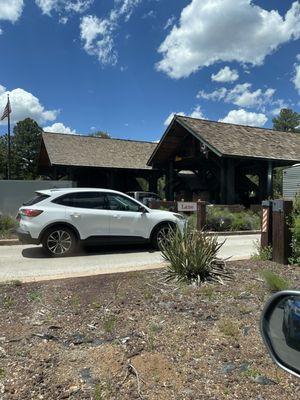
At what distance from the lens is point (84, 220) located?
34.7 ft

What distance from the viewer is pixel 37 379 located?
3.70 m

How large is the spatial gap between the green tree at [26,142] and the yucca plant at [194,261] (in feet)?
201

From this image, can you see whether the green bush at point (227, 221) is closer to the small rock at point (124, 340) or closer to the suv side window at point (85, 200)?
the suv side window at point (85, 200)

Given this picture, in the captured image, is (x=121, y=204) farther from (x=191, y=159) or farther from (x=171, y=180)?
(x=171, y=180)

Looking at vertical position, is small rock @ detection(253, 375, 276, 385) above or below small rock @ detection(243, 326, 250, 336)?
below

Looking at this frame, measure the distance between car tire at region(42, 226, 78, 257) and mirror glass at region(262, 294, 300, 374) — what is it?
871 cm

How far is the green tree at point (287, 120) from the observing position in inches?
3994

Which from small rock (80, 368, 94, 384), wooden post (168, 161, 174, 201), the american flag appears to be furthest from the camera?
the american flag

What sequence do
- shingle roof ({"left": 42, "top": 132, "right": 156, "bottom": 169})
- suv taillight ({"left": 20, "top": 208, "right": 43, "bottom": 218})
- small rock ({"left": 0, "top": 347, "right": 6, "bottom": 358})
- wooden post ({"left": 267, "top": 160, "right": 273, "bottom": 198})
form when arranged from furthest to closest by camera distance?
1. shingle roof ({"left": 42, "top": 132, "right": 156, "bottom": 169})
2. wooden post ({"left": 267, "top": 160, "right": 273, "bottom": 198})
3. suv taillight ({"left": 20, "top": 208, "right": 43, "bottom": 218})
4. small rock ({"left": 0, "top": 347, "right": 6, "bottom": 358})

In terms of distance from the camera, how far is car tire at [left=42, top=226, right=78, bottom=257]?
10.3 meters

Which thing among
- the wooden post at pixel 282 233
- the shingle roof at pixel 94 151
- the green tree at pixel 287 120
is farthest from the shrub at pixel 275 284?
the green tree at pixel 287 120

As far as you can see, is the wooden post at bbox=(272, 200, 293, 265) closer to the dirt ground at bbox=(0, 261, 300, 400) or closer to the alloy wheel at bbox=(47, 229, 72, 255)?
the dirt ground at bbox=(0, 261, 300, 400)

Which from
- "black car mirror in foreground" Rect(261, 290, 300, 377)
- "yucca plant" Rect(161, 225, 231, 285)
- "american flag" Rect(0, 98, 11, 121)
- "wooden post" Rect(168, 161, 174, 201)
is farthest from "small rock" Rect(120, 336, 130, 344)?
"american flag" Rect(0, 98, 11, 121)

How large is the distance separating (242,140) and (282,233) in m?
15.3
